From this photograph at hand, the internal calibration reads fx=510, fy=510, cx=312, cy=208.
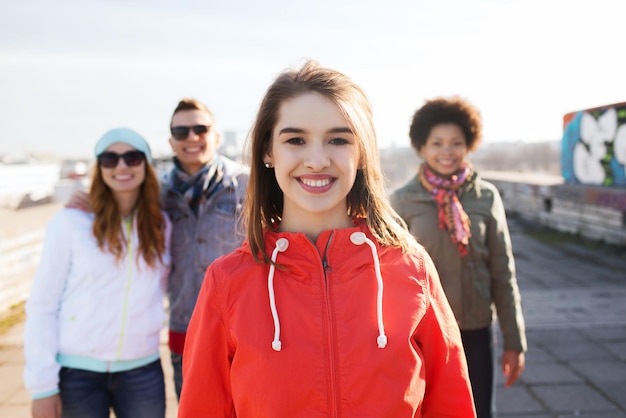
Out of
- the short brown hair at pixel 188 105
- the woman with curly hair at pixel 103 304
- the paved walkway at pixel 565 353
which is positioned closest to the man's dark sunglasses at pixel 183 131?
the short brown hair at pixel 188 105

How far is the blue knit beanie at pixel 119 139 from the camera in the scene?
7.94ft

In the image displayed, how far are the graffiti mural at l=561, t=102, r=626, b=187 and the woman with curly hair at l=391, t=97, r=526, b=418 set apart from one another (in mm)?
8376

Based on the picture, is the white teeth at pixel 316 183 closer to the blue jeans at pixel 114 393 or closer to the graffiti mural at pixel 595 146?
the blue jeans at pixel 114 393

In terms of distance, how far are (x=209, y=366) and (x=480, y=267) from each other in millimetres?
1629

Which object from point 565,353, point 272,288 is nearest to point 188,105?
point 272,288

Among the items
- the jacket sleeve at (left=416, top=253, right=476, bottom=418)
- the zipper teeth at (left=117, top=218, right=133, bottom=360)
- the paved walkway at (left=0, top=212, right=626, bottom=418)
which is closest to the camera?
the jacket sleeve at (left=416, top=253, right=476, bottom=418)

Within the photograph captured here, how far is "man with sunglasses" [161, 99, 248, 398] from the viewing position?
2564 mm

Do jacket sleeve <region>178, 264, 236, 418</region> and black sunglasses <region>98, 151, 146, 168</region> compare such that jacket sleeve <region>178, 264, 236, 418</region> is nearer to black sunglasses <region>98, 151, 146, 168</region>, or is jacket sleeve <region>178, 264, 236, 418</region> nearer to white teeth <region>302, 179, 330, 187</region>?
white teeth <region>302, 179, 330, 187</region>

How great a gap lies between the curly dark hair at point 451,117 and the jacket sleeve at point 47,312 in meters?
1.92

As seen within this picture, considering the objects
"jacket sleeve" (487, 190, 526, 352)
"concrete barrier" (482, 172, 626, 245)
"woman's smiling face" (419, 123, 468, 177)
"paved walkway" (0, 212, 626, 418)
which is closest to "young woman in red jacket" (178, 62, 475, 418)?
"jacket sleeve" (487, 190, 526, 352)

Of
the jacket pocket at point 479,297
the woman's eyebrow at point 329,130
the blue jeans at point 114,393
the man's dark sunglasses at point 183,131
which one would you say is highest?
the man's dark sunglasses at point 183,131

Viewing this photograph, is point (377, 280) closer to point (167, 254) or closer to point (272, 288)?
point (272, 288)

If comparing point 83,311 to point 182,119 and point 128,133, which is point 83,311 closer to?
point 128,133

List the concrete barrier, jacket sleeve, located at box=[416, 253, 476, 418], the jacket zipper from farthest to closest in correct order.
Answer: the concrete barrier → jacket sleeve, located at box=[416, 253, 476, 418] → the jacket zipper
